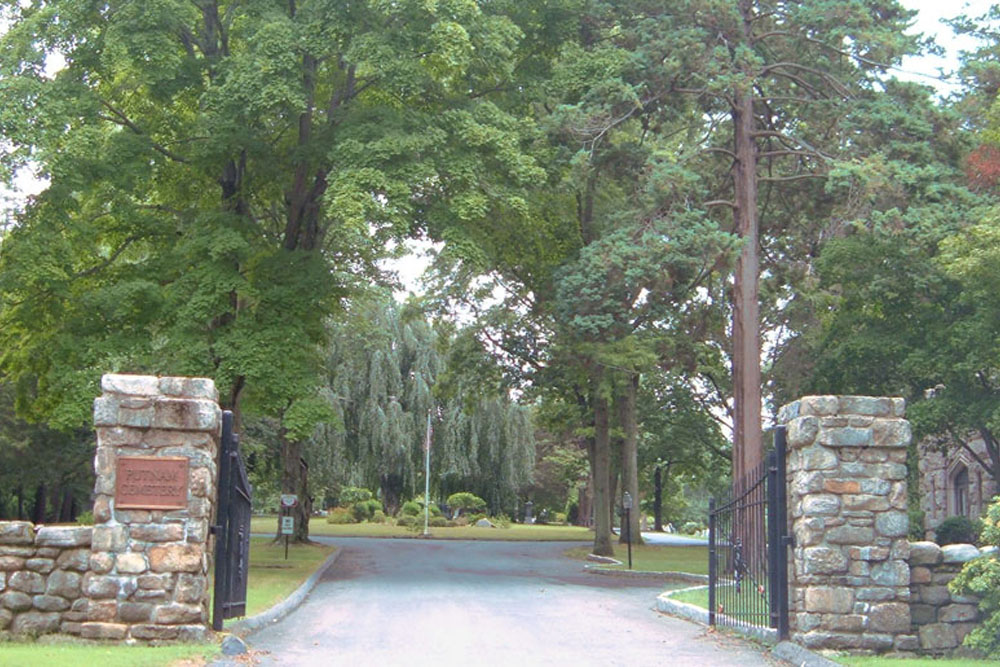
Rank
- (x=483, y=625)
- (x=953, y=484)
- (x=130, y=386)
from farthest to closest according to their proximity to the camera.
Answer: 1. (x=953, y=484)
2. (x=483, y=625)
3. (x=130, y=386)

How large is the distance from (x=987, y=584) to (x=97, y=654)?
27.1 ft

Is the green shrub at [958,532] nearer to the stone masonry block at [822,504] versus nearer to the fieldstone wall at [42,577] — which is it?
the stone masonry block at [822,504]

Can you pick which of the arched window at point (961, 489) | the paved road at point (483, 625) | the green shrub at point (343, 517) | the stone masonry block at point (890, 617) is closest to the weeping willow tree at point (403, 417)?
the green shrub at point (343, 517)

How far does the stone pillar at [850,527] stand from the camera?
11414 millimetres

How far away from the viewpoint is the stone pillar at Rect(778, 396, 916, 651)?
449 inches

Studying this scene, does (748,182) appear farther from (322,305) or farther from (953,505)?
(953,505)

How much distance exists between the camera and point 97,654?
10.3 m

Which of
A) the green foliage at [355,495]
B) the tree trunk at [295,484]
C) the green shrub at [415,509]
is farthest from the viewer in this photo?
the green foliage at [355,495]

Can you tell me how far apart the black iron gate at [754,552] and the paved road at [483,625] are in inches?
17.0

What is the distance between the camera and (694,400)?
153 feet

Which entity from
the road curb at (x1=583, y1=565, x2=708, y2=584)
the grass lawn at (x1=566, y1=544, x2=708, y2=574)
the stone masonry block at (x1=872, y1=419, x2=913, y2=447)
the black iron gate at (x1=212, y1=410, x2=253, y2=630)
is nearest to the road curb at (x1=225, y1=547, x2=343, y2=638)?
the black iron gate at (x1=212, y1=410, x2=253, y2=630)

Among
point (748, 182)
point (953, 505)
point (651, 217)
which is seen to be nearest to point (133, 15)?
point (651, 217)

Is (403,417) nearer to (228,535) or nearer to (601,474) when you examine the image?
(601,474)

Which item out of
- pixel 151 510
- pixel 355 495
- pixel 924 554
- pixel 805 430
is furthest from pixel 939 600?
pixel 355 495
